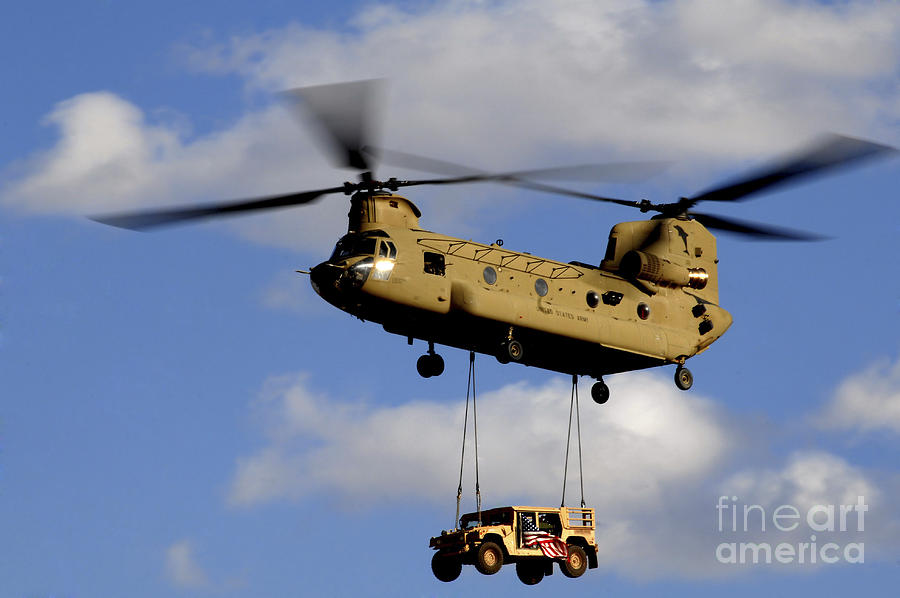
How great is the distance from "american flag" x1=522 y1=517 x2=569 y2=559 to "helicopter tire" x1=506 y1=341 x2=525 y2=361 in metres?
4.58

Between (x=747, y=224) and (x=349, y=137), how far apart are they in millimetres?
14704

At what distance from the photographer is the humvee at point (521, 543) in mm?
44219

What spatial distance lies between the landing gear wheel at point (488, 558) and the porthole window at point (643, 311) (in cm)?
960

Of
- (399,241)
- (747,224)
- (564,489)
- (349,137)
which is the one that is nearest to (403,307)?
(399,241)

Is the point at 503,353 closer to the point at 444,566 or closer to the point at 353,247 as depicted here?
the point at 353,247

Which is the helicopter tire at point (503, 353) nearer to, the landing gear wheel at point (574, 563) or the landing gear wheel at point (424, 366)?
the landing gear wheel at point (424, 366)

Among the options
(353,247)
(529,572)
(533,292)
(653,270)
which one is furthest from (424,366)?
(653,270)

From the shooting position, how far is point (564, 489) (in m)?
48.3

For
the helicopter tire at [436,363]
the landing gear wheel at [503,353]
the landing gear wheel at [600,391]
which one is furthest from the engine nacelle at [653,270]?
the helicopter tire at [436,363]

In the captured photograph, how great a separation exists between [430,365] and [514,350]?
268cm

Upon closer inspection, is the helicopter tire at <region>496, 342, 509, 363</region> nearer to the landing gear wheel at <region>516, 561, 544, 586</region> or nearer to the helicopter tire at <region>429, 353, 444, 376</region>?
the helicopter tire at <region>429, 353, 444, 376</region>

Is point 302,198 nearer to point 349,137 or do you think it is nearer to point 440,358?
point 349,137

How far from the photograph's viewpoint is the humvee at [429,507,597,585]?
44.2 m

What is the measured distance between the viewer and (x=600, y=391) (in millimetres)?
50594
